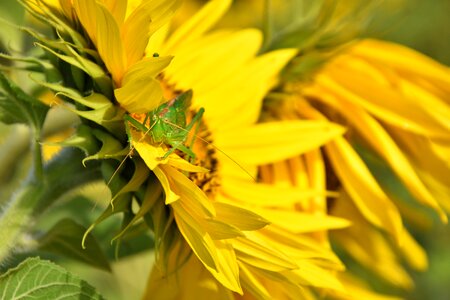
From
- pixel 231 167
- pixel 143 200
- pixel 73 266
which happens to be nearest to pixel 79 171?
pixel 143 200

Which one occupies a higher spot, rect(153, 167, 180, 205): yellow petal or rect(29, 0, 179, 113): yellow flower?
rect(29, 0, 179, 113): yellow flower

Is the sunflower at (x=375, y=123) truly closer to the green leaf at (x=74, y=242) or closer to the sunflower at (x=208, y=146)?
the sunflower at (x=208, y=146)

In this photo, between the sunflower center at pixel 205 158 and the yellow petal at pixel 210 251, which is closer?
the yellow petal at pixel 210 251

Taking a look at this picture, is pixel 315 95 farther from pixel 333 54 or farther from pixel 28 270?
pixel 28 270

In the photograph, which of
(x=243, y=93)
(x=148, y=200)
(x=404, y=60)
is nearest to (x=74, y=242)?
(x=148, y=200)

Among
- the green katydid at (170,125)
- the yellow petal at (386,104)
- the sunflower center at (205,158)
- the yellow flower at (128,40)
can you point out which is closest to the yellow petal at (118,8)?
the yellow flower at (128,40)

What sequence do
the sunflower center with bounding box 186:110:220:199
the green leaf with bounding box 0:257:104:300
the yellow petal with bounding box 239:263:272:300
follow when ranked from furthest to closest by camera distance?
the sunflower center with bounding box 186:110:220:199 < the yellow petal with bounding box 239:263:272:300 < the green leaf with bounding box 0:257:104:300

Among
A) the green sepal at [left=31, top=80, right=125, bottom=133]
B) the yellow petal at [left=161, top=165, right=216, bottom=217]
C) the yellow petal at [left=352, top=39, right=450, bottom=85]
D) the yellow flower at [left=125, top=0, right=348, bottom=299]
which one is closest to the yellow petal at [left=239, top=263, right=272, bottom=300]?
the yellow flower at [left=125, top=0, right=348, bottom=299]

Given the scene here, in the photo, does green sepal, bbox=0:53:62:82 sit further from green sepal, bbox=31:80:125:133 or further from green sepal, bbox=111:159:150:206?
green sepal, bbox=111:159:150:206
